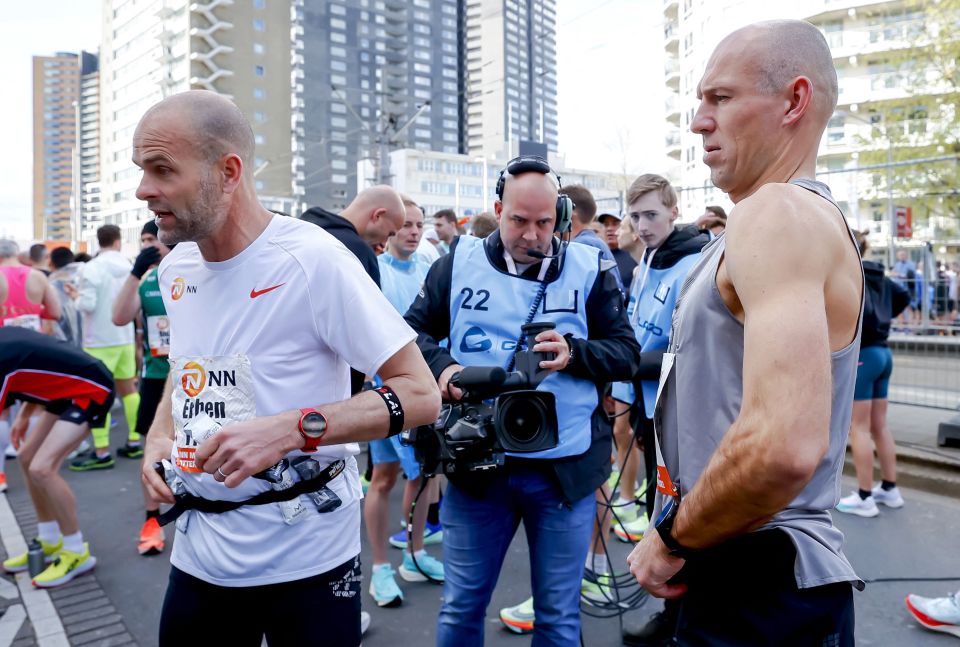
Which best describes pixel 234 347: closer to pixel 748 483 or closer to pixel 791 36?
pixel 748 483

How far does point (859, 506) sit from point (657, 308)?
8.50ft

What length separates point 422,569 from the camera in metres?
4.48

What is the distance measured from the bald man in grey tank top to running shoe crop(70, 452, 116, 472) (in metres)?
7.12

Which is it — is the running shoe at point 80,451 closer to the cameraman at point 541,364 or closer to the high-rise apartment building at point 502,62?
the cameraman at point 541,364

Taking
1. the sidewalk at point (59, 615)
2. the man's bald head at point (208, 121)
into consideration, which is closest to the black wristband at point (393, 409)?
the man's bald head at point (208, 121)

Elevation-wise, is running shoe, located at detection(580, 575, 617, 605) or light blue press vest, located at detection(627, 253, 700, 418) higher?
light blue press vest, located at detection(627, 253, 700, 418)

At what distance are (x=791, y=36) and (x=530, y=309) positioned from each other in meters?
1.52

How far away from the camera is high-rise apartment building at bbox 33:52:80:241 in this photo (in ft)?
554

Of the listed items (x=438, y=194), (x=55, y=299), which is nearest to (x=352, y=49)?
(x=438, y=194)

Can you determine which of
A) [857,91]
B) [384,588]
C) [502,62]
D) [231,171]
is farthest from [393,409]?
[502,62]

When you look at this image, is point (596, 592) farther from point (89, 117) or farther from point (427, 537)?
point (89, 117)

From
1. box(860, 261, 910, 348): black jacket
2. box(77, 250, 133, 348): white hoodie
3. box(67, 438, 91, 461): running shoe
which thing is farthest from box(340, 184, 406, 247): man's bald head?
box(67, 438, 91, 461): running shoe

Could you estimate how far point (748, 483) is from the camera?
121 centimetres

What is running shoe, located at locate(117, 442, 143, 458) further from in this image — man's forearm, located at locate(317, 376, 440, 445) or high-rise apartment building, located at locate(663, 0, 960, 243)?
man's forearm, located at locate(317, 376, 440, 445)
